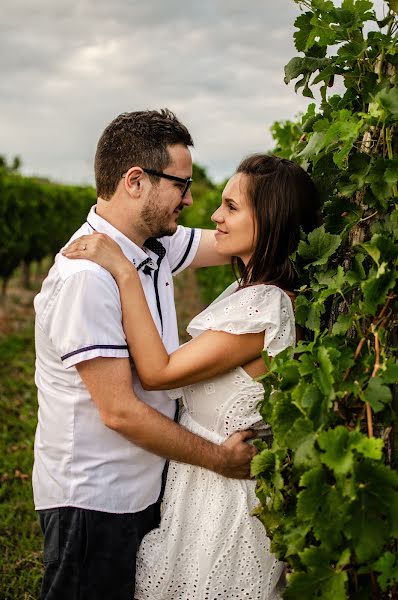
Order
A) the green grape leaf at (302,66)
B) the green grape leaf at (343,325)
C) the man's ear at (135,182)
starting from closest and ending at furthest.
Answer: the green grape leaf at (343,325) → the green grape leaf at (302,66) → the man's ear at (135,182)

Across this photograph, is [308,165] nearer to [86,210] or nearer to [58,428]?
[58,428]

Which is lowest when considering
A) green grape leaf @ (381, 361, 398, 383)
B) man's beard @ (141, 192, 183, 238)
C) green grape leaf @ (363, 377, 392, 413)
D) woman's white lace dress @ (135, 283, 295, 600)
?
woman's white lace dress @ (135, 283, 295, 600)

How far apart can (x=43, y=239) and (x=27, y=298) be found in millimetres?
1499

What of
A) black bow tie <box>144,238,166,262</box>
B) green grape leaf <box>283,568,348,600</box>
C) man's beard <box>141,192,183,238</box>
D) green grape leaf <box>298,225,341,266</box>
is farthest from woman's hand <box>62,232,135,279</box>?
green grape leaf <box>283,568,348,600</box>

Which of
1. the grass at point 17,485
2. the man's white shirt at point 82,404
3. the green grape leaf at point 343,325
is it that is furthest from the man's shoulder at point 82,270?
the grass at point 17,485

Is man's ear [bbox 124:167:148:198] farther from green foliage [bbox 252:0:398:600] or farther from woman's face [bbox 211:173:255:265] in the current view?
green foliage [bbox 252:0:398:600]

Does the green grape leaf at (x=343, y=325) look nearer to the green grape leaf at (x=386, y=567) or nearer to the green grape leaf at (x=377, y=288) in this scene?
the green grape leaf at (x=377, y=288)

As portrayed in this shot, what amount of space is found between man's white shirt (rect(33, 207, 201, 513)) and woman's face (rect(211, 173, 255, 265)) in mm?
409

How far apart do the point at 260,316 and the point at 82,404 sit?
2.56 feet

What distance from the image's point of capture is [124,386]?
7.98 feet

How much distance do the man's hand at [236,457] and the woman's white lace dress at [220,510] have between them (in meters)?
0.05

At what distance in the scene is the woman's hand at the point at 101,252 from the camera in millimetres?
Result: 2520

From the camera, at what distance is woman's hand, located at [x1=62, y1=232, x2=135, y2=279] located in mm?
2520

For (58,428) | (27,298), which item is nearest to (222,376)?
(58,428)
